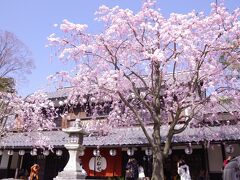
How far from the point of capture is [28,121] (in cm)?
1831

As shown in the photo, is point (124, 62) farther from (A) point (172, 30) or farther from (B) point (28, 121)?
(B) point (28, 121)

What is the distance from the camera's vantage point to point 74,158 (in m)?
10.8

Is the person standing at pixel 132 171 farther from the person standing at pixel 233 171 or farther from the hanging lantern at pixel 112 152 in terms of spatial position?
the person standing at pixel 233 171

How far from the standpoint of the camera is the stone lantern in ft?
34.0

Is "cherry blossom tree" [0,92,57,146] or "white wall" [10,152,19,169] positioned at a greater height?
"cherry blossom tree" [0,92,57,146]

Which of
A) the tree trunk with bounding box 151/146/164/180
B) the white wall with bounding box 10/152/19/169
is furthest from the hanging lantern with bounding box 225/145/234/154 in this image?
the white wall with bounding box 10/152/19/169

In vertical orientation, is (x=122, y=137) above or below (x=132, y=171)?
above

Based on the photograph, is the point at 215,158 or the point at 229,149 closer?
the point at 229,149

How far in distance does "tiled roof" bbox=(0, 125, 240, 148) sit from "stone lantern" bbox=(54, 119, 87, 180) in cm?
426

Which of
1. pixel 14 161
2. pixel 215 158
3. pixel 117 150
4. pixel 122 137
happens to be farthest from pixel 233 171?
pixel 14 161

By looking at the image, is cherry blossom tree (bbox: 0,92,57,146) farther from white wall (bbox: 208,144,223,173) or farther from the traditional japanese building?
white wall (bbox: 208,144,223,173)

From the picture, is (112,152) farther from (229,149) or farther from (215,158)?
(229,149)

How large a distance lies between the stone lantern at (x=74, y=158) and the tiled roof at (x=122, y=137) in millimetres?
4261

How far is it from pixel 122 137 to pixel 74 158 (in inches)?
209
